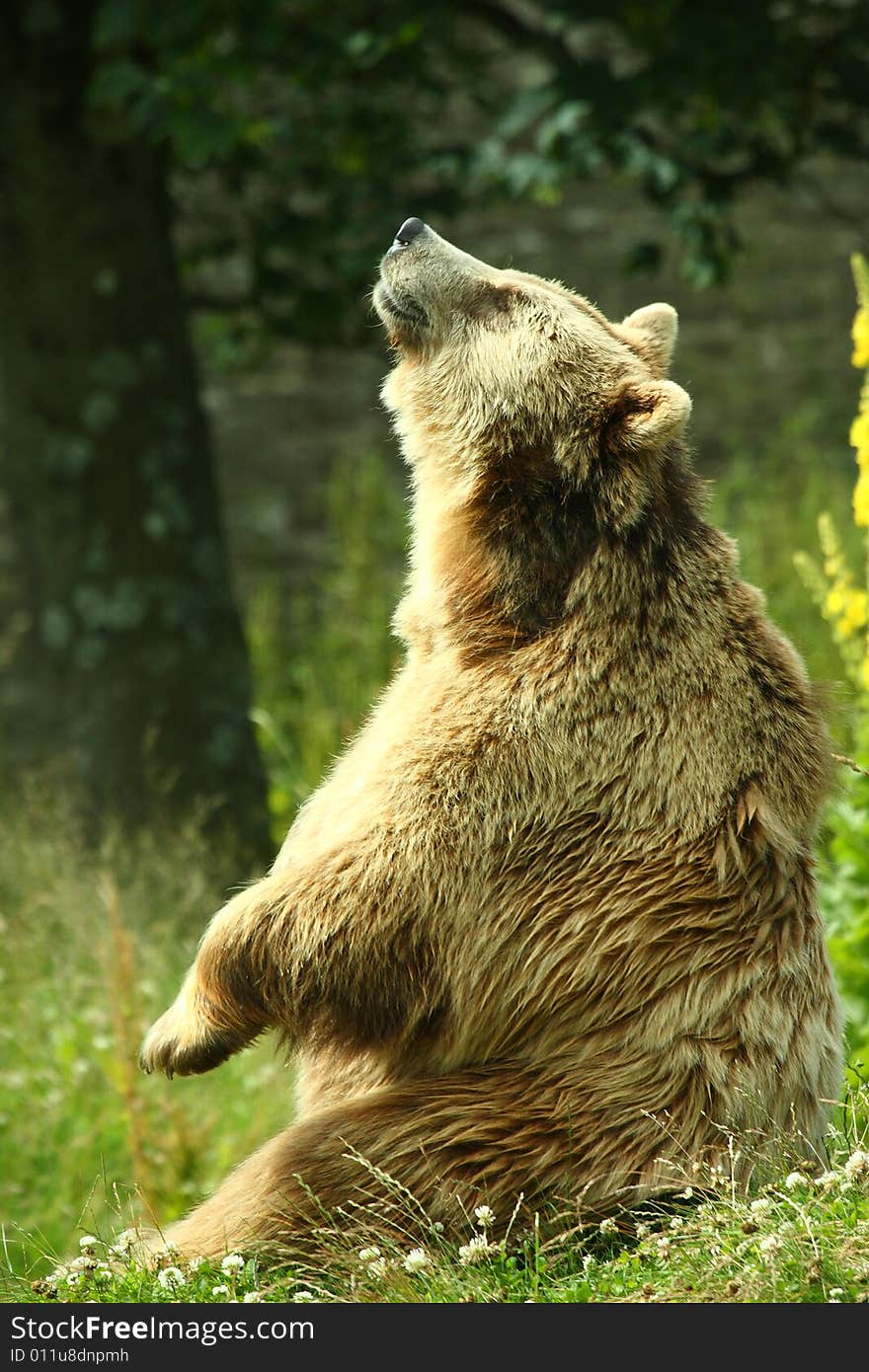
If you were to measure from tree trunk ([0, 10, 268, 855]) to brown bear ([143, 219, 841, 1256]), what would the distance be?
388 cm

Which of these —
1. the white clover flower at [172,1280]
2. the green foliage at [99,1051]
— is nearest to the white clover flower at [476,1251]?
the white clover flower at [172,1280]

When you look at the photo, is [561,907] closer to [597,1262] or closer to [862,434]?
[597,1262]

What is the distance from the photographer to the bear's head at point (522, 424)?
321 centimetres

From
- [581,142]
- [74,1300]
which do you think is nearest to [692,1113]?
[74,1300]

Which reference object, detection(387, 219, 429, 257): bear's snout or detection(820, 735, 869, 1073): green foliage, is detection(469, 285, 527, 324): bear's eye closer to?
detection(387, 219, 429, 257): bear's snout

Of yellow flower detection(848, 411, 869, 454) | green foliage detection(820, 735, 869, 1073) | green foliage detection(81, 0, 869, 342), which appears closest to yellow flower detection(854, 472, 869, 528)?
yellow flower detection(848, 411, 869, 454)

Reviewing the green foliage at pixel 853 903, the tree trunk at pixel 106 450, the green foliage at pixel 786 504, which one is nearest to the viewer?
the green foliage at pixel 853 903

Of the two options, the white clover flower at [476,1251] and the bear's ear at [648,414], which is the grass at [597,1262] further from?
the bear's ear at [648,414]

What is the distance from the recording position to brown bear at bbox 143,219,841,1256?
2.89 metres

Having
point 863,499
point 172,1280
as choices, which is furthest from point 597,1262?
point 863,499

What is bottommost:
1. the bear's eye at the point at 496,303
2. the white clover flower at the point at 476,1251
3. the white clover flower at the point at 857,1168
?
the white clover flower at the point at 476,1251

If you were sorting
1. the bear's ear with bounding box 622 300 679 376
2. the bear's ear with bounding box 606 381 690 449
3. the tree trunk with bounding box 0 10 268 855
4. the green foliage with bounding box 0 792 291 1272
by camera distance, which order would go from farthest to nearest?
the tree trunk with bounding box 0 10 268 855 → the green foliage with bounding box 0 792 291 1272 → the bear's ear with bounding box 622 300 679 376 → the bear's ear with bounding box 606 381 690 449

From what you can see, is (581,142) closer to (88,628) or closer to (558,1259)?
(88,628)

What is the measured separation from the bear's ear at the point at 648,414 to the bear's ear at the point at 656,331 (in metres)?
0.36
